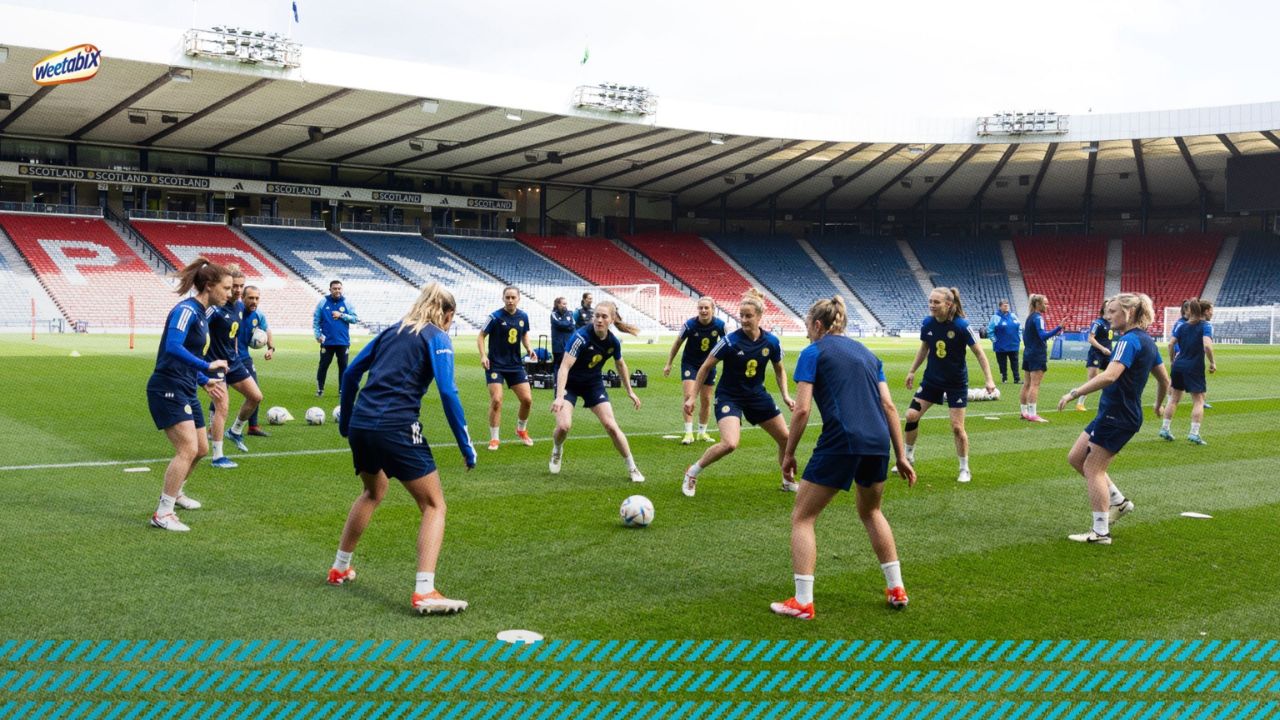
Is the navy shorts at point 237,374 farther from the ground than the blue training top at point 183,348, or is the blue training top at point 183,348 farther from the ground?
the blue training top at point 183,348

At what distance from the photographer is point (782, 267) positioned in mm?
66750

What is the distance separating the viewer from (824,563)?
708 cm

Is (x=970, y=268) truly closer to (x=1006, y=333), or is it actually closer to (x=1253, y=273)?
(x=1253, y=273)

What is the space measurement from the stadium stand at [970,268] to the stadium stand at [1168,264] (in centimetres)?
734

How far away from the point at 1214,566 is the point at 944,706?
3561 mm

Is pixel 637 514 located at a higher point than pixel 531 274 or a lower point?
lower

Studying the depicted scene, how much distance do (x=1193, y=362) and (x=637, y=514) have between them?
9837 millimetres

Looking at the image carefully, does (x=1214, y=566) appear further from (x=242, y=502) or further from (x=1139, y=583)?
(x=242, y=502)

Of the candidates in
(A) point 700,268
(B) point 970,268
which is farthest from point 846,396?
(B) point 970,268

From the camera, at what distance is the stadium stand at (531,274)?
5256 centimetres

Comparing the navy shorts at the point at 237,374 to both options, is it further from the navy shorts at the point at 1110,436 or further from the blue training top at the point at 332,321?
the navy shorts at the point at 1110,436

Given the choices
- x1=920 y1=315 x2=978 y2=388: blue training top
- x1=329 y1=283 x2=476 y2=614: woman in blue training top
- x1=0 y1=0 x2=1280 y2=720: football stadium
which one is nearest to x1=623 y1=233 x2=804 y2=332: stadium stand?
x1=0 y1=0 x2=1280 y2=720: football stadium

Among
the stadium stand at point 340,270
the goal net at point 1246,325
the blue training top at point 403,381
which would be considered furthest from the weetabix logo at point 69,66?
the goal net at point 1246,325

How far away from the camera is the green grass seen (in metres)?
5.63
